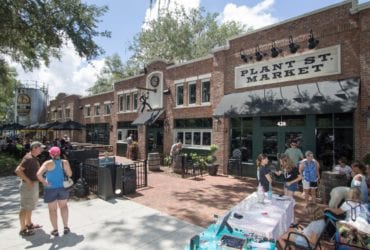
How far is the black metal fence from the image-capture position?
825 cm

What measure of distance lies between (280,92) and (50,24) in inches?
447

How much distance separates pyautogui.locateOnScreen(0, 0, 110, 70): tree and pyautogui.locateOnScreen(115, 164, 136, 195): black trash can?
8.04 meters

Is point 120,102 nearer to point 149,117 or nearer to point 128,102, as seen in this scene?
point 128,102

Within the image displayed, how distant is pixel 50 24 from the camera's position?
507 inches

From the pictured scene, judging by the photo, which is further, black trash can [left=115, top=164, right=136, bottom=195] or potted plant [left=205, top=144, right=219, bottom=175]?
potted plant [left=205, top=144, right=219, bottom=175]

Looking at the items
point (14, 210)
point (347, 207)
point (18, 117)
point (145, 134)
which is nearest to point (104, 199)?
point (14, 210)

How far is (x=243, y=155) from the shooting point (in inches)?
503

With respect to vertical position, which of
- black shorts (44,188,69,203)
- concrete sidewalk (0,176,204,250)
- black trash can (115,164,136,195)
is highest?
black shorts (44,188,69,203)

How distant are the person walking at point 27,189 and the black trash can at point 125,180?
3239mm

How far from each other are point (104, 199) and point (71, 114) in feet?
84.2

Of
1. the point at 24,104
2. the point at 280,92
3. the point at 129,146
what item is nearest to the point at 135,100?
the point at 129,146

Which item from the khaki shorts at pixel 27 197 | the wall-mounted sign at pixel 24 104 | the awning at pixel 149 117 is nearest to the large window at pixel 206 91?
the awning at pixel 149 117

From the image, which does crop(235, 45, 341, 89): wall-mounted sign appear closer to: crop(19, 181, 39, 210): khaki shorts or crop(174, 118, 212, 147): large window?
crop(174, 118, 212, 147): large window

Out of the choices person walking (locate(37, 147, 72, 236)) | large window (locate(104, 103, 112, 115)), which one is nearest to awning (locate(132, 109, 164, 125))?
large window (locate(104, 103, 112, 115))
